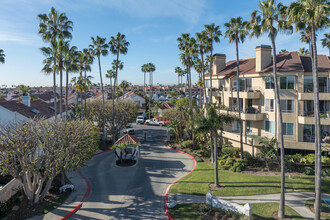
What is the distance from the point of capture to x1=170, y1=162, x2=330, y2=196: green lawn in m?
19.3

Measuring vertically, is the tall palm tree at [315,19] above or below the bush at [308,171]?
above

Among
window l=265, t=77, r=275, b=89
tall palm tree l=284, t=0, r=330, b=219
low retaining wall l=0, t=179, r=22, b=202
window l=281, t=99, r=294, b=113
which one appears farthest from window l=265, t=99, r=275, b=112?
low retaining wall l=0, t=179, r=22, b=202

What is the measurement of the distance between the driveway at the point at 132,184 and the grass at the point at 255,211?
1.11m

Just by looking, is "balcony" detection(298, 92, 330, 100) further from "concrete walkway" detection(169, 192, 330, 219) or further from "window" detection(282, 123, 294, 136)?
"concrete walkway" detection(169, 192, 330, 219)

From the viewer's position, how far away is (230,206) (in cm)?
1534

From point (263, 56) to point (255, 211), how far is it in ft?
66.1

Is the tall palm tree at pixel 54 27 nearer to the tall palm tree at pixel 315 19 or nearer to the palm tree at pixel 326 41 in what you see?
the tall palm tree at pixel 315 19

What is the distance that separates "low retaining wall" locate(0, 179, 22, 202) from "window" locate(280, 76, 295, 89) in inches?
1138

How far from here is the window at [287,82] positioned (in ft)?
85.0

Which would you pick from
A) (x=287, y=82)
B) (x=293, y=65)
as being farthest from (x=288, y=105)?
(x=293, y=65)

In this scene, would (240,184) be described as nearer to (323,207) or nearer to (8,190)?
(323,207)

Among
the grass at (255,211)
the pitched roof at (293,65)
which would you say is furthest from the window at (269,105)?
the grass at (255,211)

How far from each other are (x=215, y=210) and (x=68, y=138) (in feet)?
41.4

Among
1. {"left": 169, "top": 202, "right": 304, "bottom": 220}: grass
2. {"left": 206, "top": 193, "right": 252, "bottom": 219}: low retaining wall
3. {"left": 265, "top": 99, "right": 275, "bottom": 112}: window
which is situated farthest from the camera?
{"left": 265, "top": 99, "right": 275, "bottom": 112}: window
